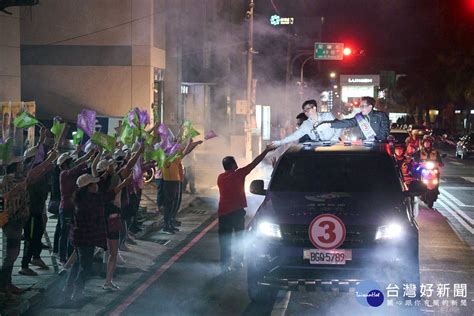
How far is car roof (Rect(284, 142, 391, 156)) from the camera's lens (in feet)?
28.3

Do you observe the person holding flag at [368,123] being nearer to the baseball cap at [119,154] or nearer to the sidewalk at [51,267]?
the baseball cap at [119,154]

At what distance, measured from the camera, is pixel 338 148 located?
8.78 metres

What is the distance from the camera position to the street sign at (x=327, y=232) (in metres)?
7.27

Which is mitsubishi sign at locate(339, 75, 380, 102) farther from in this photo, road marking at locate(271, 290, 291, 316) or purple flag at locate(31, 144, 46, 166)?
road marking at locate(271, 290, 291, 316)

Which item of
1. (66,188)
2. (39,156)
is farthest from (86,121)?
(66,188)

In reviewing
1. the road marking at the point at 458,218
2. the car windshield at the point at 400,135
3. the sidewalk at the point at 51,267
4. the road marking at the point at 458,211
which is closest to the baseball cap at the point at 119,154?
the sidewalk at the point at 51,267

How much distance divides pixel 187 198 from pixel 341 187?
33.1 feet

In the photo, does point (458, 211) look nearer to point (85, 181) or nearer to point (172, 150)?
point (172, 150)

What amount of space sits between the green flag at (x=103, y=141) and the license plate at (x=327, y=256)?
3294 millimetres

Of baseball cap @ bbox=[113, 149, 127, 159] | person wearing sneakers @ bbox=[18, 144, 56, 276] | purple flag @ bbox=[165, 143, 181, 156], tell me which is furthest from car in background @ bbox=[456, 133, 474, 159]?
person wearing sneakers @ bbox=[18, 144, 56, 276]

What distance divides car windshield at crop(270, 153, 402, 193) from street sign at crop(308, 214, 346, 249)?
1.00m

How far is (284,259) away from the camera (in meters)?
7.38

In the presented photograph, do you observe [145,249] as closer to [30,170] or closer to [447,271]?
[30,170]

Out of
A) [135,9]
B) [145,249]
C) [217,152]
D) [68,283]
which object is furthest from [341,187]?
[217,152]
